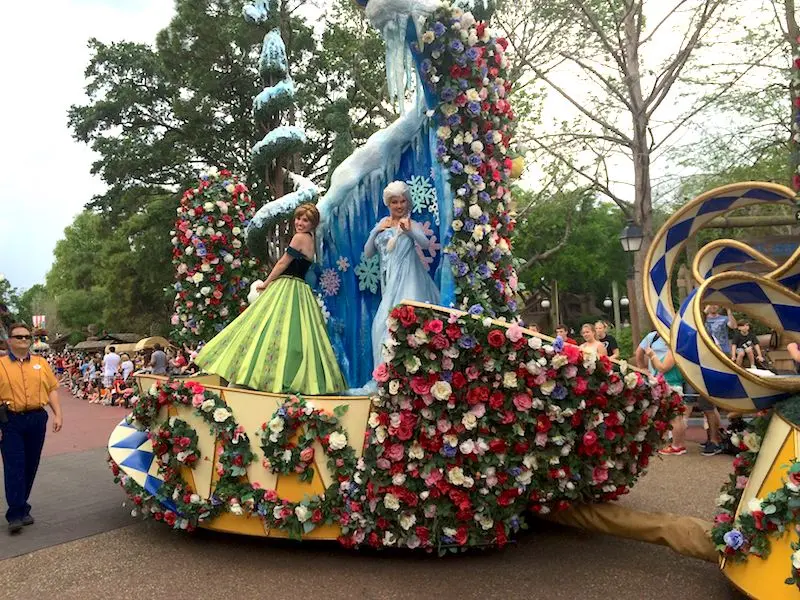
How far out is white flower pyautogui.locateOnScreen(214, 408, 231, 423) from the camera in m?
3.69

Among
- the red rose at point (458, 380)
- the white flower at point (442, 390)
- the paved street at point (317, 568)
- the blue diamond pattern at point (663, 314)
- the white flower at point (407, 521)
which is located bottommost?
the paved street at point (317, 568)

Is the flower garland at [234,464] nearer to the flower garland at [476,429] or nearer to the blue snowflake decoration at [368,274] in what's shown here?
the flower garland at [476,429]

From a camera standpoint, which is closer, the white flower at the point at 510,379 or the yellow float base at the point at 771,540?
the yellow float base at the point at 771,540

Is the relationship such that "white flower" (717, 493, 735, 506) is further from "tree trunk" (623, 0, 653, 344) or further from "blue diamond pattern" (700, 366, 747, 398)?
"tree trunk" (623, 0, 653, 344)

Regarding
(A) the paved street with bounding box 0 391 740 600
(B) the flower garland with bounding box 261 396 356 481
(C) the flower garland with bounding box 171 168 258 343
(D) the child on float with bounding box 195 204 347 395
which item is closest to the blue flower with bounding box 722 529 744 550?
(A) the paved street with bounding box 0 391 740 600

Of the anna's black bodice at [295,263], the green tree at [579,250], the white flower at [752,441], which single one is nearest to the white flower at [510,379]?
the white flower at [752,441]

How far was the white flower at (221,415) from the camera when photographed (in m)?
3.69

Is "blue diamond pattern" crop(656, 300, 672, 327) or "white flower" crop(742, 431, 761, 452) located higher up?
"blue diamond pattern" crop(656, 300, 672, 327)

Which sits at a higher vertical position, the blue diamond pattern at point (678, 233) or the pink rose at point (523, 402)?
the blue diamond pattern at point (678, 233)

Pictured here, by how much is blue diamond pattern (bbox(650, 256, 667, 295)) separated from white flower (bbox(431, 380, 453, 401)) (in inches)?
50.0

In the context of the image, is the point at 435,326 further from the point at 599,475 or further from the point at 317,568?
the point at 317,568

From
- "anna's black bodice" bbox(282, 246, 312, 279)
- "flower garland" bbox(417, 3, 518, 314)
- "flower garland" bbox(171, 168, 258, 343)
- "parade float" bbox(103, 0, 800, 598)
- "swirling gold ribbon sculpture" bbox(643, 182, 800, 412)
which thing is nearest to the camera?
"swirling gold ribbon sculpture" bbox(643, 182, 800, 412)

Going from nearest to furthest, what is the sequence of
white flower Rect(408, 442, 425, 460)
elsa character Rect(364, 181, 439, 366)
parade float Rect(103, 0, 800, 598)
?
parade float Rect(103, 0, 800, 598) → white flower Rect(408, 442, 425, 460) → elsa character Rect(364, 181, 439, 366)

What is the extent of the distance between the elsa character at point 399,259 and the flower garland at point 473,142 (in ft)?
1.16
